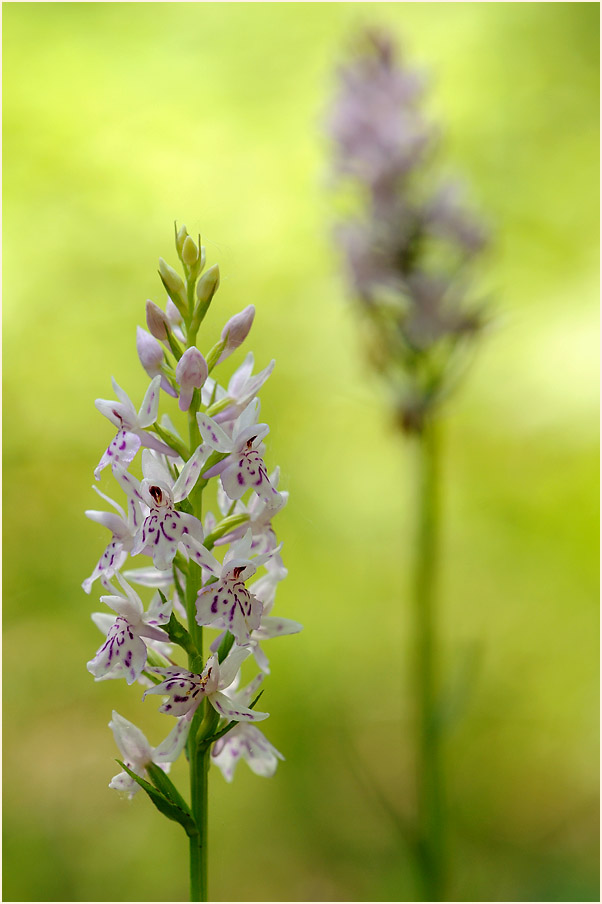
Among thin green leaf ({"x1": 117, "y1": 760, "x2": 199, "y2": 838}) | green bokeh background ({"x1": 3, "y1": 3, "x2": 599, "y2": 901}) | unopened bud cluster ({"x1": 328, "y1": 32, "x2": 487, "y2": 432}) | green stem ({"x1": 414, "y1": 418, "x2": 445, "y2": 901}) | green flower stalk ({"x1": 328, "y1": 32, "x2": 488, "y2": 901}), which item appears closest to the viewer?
thin green leaf ({"x1": 117, "y1": 760, "x2": 199, "y2": 838})

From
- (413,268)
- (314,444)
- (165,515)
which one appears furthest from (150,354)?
(314,444)

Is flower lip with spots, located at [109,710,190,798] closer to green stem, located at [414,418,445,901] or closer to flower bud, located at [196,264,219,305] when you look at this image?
flower bud, located at [196,264,219,305]

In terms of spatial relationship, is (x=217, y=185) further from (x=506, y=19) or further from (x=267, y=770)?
(x=267, y=770)

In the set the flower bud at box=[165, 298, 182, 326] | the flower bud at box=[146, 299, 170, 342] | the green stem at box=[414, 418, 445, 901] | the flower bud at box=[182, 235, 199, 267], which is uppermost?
the flower bud at box=[182, 235, 199, 267]

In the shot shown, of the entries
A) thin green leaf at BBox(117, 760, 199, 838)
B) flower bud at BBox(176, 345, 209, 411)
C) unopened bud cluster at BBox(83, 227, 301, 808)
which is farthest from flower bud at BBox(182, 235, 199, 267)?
thin green leaf at BBox(117, 760, 199, 838)

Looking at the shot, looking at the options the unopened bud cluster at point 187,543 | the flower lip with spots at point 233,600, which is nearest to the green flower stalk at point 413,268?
the unopened bud cluster at point 187,543
